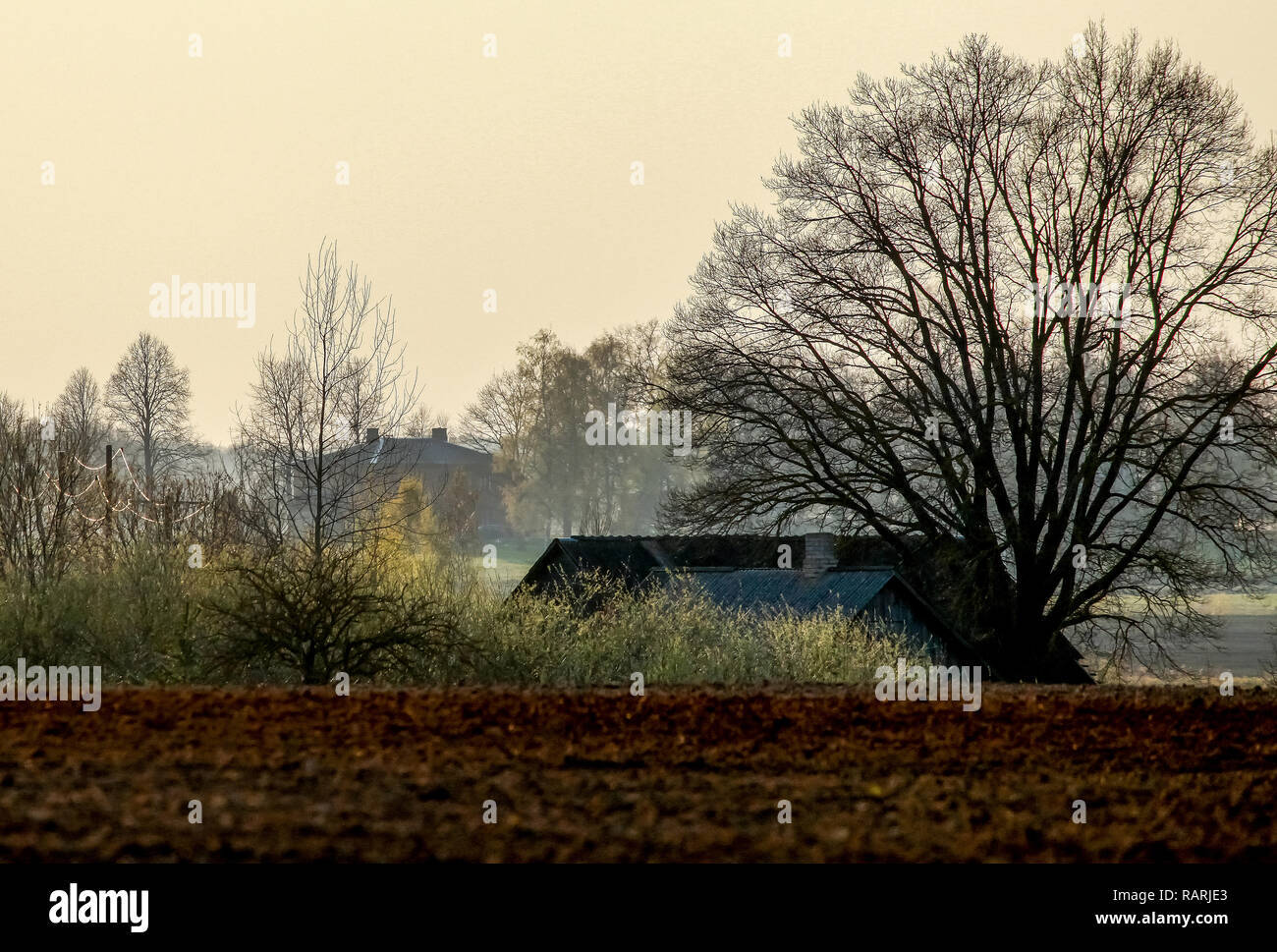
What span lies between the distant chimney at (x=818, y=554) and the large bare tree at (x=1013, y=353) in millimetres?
2428

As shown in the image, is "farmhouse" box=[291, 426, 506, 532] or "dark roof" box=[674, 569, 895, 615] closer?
"dark roof" box=[674, 569, 895, 615]

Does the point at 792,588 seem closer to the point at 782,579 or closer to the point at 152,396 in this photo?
the point at 782,579

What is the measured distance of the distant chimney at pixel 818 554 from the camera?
33656 mm

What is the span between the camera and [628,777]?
30.8 ft

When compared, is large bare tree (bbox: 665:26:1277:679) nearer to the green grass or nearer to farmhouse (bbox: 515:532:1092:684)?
farmhouse (bbox: 515:532:1092:684)

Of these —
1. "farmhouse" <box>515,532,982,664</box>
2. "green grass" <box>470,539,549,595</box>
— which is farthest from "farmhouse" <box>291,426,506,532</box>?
"farmhouse" <box>515,532,982,664</box>

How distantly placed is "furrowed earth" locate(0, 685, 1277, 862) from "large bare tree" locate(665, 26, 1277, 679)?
49.9ft

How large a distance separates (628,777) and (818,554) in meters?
24.8

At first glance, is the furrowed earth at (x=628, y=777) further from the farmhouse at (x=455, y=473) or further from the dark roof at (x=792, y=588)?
the farmhouse at (x=455, y=473)

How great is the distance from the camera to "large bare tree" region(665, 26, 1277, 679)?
94.4ft

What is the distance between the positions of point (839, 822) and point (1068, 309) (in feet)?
74.5

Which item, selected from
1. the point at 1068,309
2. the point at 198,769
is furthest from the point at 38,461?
the point at 198,769

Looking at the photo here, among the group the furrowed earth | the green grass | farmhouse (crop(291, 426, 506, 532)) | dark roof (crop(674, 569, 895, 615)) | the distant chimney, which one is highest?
farmhouse (crop(291, 426, 506, 532))

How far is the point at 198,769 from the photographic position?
9.55 metres
